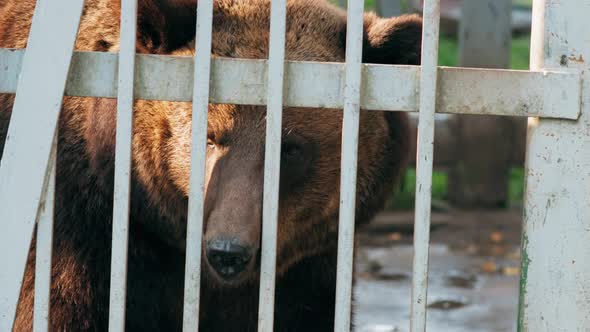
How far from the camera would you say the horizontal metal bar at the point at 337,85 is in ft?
10.1

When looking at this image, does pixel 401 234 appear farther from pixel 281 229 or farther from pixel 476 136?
pixel 281 229

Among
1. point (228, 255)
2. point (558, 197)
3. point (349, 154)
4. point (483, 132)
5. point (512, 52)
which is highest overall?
point (512, 52)

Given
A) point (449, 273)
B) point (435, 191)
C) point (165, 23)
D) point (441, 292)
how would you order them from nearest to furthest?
point (165, 23)
point (441, 292)
point (449, 273)
point (435, 191)

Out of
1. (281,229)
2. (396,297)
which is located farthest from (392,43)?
(396,297)

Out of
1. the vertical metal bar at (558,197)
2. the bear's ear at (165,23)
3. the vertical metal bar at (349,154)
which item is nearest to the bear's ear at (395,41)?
the bear's ear at (165,23)

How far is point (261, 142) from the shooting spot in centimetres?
395

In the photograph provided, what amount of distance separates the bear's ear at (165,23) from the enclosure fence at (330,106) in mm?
880

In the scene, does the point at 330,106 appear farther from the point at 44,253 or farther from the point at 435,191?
the point at 435,191

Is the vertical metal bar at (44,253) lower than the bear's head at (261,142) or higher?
lower

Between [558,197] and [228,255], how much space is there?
1.10 metres

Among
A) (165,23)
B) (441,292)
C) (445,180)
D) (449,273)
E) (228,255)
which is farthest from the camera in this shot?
(445,180)

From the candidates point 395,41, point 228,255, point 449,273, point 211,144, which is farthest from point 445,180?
point 228,255

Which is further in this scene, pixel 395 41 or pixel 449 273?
pixel 449 273

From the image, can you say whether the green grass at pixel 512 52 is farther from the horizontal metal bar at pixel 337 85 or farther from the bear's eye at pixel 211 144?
the horizontal metal bar at pixel 337 85
